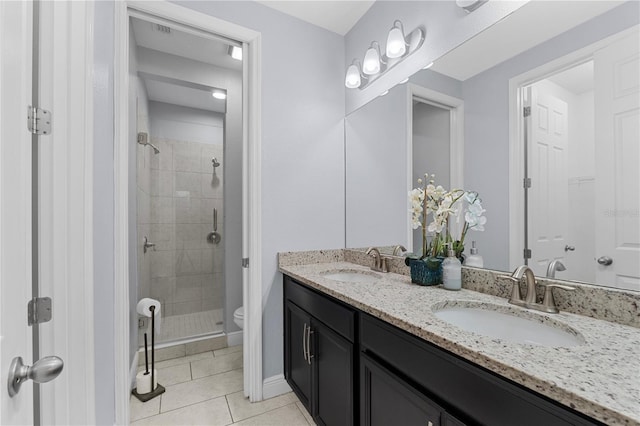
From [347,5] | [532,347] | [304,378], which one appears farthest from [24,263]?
[347,5]

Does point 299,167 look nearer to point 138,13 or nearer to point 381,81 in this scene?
point 381,81

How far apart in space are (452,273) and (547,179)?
52 cm

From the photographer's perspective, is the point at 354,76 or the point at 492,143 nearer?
the point at 492,143

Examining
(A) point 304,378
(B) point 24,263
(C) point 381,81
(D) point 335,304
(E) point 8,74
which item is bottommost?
(A) point 304,378

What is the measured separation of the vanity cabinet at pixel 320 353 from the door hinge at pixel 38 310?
100 cm

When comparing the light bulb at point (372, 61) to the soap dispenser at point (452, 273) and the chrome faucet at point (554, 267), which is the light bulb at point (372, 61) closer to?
the soap dispenser at point (452, 273)

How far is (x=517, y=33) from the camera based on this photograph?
1.14m

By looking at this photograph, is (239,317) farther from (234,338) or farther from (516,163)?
(516,163)

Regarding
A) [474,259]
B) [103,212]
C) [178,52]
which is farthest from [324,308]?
[178,52]

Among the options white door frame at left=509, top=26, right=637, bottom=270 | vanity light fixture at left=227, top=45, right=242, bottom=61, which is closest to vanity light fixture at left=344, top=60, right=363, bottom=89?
vanity light fixture at left=227, top=45, right=242, bottom=61

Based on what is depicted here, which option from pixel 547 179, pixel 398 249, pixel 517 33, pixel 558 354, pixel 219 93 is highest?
pixel 219 93

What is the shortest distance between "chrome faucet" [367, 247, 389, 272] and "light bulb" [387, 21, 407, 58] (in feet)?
4.04

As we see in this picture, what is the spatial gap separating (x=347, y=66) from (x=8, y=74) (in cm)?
203

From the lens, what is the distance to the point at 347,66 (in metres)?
2.22
